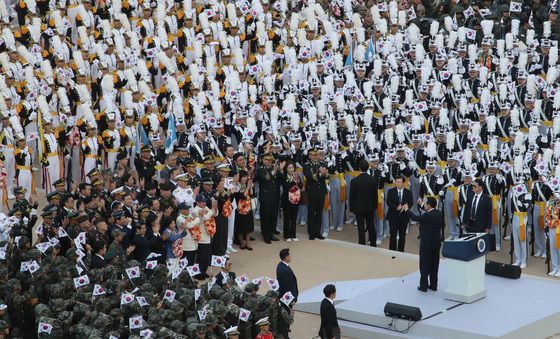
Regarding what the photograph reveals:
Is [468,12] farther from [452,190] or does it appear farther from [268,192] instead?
[268,192]

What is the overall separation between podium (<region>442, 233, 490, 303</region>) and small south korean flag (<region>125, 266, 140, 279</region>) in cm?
450

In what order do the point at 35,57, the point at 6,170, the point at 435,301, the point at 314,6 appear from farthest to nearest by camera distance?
the point at 314,6
the point at 35,57
the point at 6,170
the point at 435,301

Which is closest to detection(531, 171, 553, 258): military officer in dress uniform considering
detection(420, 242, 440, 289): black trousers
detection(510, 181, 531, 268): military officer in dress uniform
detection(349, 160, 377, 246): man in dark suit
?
detection(510, 181, 531, 268): military officer in dress uniform

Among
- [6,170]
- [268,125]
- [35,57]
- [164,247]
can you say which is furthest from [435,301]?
[35,57]

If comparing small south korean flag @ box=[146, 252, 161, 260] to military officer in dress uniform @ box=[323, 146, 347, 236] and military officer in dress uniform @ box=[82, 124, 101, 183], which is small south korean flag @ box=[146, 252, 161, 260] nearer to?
military officer in dress uniform @ box=[82, 124, 101, 183]

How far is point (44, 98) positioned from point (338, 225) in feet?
19.1

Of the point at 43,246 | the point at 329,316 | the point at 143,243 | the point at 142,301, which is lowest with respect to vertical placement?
the point at 329,316

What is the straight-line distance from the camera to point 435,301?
22.1m

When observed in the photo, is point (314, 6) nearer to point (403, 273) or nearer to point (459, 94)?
point (459, 94)

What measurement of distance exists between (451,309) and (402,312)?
2.79 ft

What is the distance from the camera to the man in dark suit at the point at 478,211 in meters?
25.5

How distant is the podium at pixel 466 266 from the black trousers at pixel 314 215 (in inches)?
174

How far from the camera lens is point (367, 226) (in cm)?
2639

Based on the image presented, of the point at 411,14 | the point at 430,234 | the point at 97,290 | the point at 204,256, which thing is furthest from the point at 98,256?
the point at 411,14
